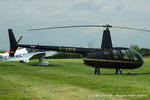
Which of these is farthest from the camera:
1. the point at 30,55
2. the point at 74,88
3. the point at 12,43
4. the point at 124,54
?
the point at 30,55

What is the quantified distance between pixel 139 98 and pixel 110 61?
10.2m

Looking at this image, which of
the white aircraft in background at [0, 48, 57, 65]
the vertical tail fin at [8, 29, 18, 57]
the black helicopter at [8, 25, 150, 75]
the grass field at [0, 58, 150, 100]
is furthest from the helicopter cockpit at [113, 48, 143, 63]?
the white aircraft in background at [0, 48, 57, 65]

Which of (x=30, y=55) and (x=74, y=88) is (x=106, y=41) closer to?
(x=74, y=88)

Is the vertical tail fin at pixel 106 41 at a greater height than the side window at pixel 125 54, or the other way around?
the vertical tail fin at pixel 106 41

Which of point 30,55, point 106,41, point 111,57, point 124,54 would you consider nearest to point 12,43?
point 30,55

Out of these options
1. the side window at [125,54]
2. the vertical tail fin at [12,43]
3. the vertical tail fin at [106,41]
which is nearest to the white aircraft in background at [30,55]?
the vertical tail fin at [12,43]

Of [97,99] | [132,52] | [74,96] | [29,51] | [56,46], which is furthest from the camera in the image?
[29,51]

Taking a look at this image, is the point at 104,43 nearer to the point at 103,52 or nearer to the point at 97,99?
the point at 103,52

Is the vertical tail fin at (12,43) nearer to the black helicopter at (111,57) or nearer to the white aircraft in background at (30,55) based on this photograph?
the white aircraft in background at (30,55)

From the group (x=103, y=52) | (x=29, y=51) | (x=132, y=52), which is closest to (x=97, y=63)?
(x=103, y=52)

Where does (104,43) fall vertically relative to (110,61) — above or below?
above

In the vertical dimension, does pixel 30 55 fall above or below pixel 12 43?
below

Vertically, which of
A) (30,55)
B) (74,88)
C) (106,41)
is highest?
(106,41)

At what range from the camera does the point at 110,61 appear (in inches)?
739
